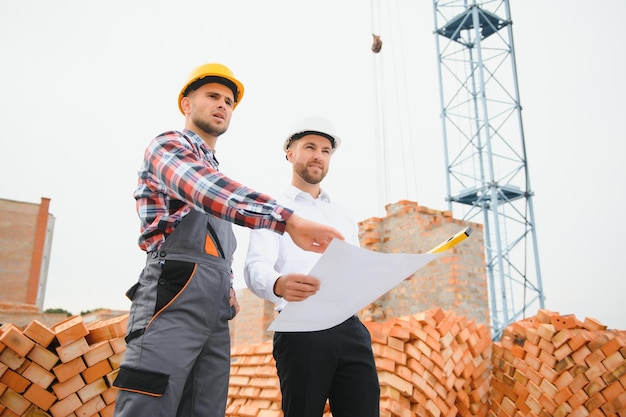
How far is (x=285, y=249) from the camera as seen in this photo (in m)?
2.03

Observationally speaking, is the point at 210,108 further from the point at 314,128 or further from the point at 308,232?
the point at 308,232

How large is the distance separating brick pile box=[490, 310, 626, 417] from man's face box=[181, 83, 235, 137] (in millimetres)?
2812

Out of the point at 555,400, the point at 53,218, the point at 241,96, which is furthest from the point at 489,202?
the point at 53,218

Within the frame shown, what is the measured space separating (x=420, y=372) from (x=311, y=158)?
1.57 m

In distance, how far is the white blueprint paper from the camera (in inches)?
52.1

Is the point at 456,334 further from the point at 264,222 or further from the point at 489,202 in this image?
the point at 489,202

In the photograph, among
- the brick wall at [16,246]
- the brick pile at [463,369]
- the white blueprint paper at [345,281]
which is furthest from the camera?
the brick wall at [16,246]

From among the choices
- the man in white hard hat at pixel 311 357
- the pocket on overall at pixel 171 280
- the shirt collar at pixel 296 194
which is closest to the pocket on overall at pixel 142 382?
the pocket on overall at pixel 171 280

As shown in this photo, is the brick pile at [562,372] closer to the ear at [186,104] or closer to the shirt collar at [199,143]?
the shirt collar at [199,143]

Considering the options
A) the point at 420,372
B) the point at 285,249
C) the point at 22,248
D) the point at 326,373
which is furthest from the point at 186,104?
the point at 22,248

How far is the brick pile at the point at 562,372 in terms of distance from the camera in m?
3.24

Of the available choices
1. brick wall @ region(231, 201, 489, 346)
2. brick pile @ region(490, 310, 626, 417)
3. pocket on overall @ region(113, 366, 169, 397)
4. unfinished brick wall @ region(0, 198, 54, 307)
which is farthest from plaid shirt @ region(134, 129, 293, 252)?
unfinished brick wall @ region(0, 198, 54, 307)

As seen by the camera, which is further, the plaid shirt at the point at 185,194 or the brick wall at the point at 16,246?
the brick wall at the point at 16,246

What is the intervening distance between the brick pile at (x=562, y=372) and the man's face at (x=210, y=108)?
2812mm
